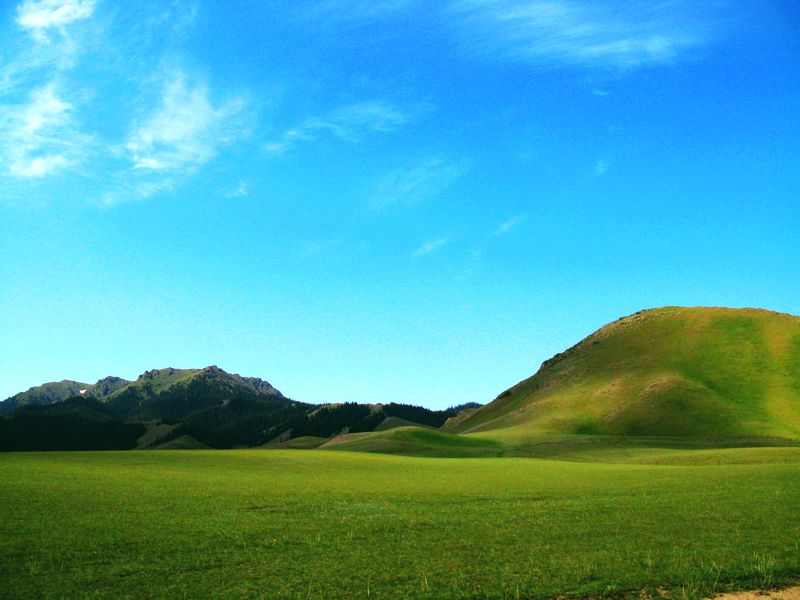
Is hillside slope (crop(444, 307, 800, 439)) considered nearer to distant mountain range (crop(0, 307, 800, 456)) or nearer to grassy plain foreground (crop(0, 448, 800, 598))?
distant mountain range (crop(0, 307, 800, 456))

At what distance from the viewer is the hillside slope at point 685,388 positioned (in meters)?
138

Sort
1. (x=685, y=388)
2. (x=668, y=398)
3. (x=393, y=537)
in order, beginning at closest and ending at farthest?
(x=393, y=537) → (x=668, y=398) → (x=685, y=388)

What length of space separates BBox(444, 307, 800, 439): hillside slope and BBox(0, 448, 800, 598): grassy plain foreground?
96256mm

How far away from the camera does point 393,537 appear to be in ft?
84.8

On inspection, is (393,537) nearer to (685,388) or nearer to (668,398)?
(668,398)

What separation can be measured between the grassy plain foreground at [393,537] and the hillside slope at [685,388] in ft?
316

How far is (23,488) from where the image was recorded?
40.6 m

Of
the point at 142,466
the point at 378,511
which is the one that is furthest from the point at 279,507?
the point at 142,466

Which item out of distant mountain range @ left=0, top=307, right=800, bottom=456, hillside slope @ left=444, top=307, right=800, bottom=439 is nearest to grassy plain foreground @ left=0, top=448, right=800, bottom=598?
distant mountain range @ left=0, top=307, right=800, bottom=456

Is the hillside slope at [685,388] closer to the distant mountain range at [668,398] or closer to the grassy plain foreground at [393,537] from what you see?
the distant mountain range at [668,398]

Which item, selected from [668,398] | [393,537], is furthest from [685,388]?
[393,537]

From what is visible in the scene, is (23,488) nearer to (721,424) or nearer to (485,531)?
(485,531)

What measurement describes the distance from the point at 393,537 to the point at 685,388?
14685 centimetres

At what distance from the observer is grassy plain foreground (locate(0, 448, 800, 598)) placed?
18812 millimetres
